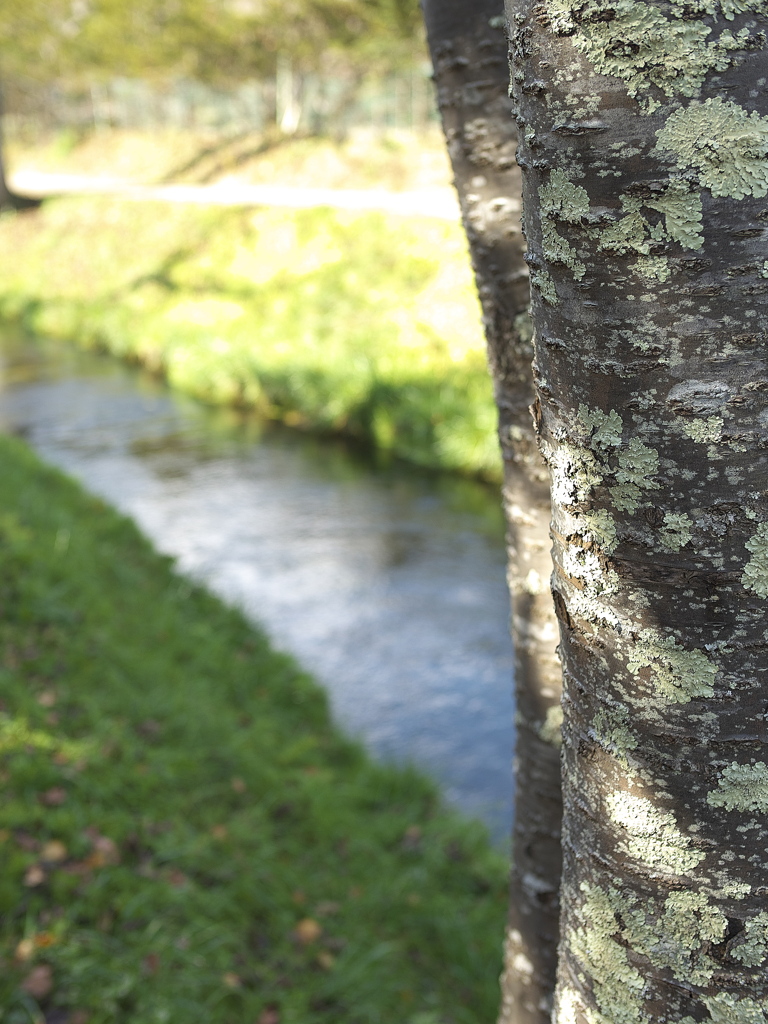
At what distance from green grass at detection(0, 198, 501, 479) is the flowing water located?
499 millimetres

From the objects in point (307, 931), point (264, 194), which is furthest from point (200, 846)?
point (264, 194)

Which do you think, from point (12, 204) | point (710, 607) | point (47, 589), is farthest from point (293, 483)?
point (12, 204)

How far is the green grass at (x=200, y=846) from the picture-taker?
2.72 m

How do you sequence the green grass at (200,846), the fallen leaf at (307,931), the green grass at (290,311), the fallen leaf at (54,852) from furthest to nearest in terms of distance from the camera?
the green grass at (290,311)
the fallen leaf at (307,931)
the fallen leaf at (54,852)
the green grass at (200,846)

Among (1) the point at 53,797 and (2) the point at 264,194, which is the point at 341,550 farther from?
(2) the point at 264,194

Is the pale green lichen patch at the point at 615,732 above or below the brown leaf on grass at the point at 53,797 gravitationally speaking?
above

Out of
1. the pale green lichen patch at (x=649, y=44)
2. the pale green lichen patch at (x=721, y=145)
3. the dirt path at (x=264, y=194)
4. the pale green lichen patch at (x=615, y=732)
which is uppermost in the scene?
the dirt path at (x=264, y=194)

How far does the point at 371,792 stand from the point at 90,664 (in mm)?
1420

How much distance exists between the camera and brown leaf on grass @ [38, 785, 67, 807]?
3262 millimetres

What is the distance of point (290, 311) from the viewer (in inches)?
528

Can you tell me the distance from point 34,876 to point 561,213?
2.80m

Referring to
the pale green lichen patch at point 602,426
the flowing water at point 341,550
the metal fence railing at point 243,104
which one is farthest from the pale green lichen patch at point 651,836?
the metal fence railing at point 243,104

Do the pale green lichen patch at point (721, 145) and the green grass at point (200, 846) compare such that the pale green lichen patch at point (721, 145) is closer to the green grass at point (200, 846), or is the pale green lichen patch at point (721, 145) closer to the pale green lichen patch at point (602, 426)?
the pale green lichen patch at point (602, 426)

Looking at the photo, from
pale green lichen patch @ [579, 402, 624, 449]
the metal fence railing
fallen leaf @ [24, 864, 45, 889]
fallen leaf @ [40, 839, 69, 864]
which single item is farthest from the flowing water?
the metal fence railing
